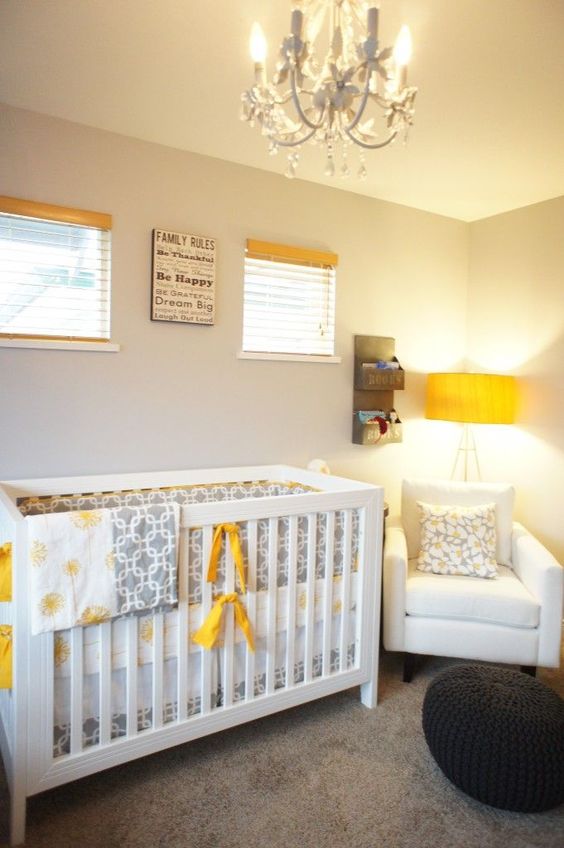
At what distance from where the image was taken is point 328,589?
2.17 meters

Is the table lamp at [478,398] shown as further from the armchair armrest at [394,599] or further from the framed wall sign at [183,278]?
the framed wall sign at [183,278]

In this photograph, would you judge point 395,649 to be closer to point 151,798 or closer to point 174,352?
point 151,798

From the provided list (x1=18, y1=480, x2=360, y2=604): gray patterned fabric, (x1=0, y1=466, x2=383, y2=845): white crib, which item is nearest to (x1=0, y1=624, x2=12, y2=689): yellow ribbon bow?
(x1=0, y1=466, x2=383, y2=845): white crib

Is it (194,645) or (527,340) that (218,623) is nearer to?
(194,645)

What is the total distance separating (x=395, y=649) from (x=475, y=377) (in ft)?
4.83

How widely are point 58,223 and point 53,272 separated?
7.6 inches

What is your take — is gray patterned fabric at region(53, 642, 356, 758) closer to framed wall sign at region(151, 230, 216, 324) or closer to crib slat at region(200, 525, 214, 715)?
crib slat at region(200, 525, 214, 715)

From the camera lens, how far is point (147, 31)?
173 cm

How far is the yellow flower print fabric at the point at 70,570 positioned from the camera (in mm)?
1551

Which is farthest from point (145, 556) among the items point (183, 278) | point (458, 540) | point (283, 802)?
point (458, 540)

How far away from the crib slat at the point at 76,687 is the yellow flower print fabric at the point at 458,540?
5.29 feet

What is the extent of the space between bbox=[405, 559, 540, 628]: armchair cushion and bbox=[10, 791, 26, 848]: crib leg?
5.02 ft

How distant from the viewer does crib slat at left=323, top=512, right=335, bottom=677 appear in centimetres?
216

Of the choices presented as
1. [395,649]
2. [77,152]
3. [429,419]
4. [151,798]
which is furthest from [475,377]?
[151,798]
